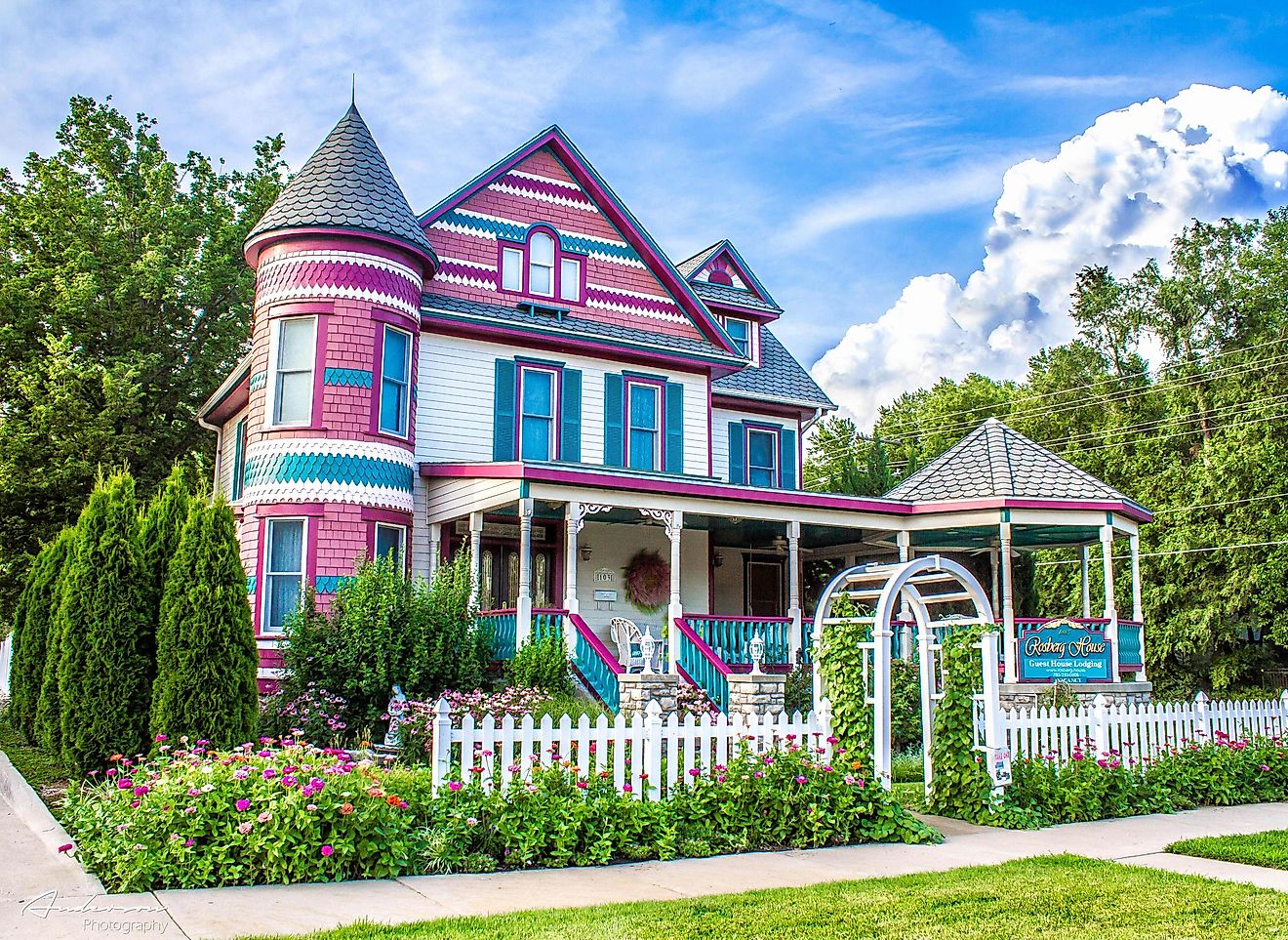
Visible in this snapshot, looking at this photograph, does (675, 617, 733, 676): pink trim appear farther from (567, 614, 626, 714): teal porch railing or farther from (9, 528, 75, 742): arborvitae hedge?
(9, 528, 75, 742): arborvitae hedge

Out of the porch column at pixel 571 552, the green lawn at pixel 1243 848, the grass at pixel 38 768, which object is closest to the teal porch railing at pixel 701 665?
the porch column at pixel 571 552

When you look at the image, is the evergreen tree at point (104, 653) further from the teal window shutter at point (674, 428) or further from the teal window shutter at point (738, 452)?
the teal window shutter at point (738, 452)

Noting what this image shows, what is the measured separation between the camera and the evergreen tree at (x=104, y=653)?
1056cm

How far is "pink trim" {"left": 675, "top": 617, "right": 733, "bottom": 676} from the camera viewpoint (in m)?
15.7

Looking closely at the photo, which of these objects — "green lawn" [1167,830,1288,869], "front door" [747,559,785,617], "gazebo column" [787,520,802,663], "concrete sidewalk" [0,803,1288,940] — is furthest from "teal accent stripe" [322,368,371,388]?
"green lawn" [1167,830,1288,869]

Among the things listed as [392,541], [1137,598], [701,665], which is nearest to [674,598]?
[701,665]

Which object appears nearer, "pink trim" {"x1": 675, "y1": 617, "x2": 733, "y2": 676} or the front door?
"pink trim" {"x1": 675, "y1": 617, "x2": 733, "y2": 676}

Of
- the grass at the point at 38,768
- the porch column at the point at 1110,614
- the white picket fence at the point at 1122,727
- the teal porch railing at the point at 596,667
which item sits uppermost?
the porch column at the point at 1110,614

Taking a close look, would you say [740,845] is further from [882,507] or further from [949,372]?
[949,372]

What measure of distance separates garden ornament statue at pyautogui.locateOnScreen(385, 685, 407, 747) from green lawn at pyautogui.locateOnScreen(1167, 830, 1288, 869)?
311 inches

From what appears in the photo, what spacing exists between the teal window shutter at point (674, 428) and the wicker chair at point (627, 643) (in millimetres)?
3720

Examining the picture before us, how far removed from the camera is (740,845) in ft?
28.7

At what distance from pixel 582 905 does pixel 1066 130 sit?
19.9 m

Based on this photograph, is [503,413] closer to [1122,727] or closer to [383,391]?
[383,391]
